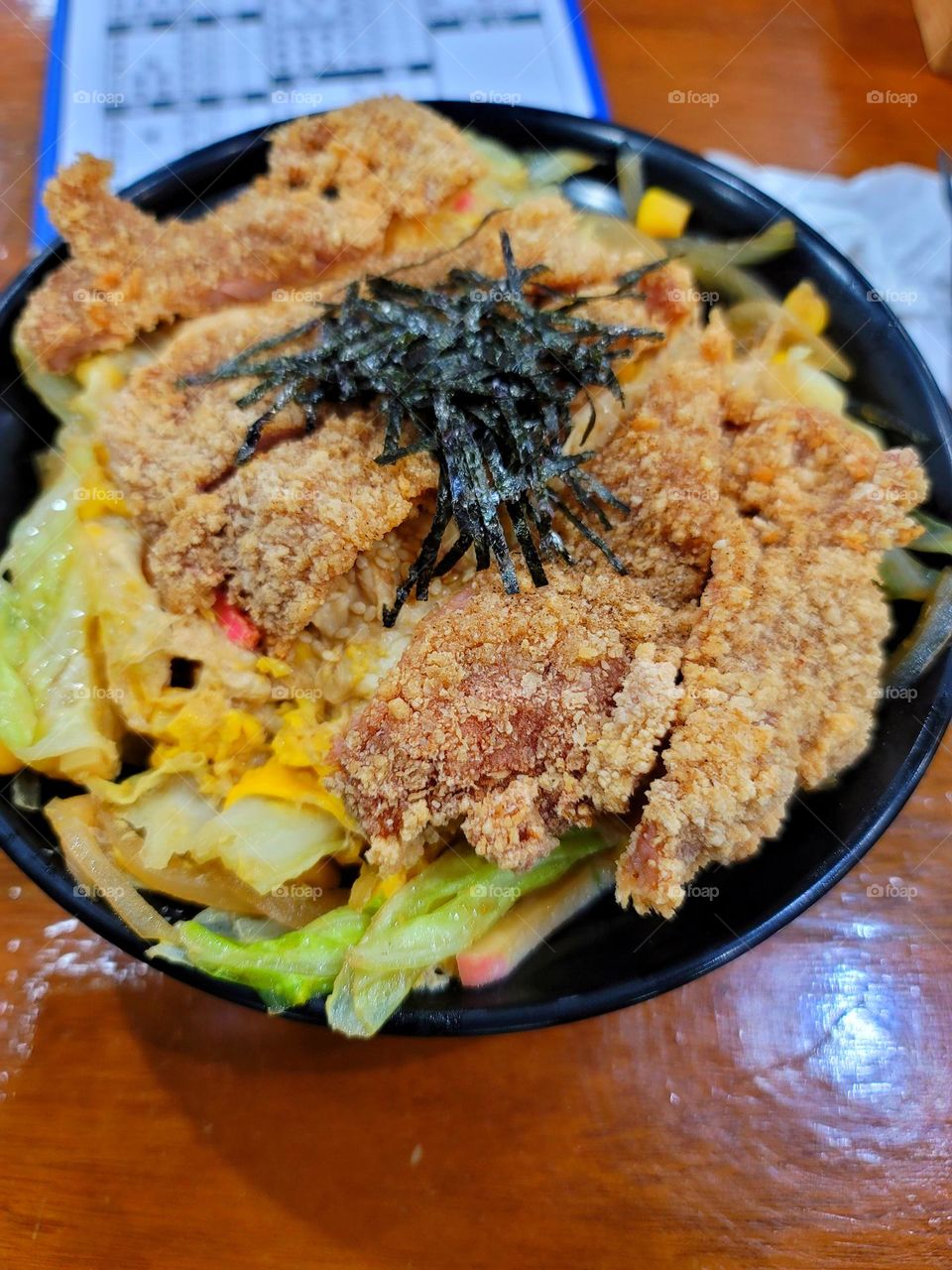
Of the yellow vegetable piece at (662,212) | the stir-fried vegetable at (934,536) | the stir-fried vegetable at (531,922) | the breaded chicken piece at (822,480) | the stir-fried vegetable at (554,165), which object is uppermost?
the stir-fried vegetable at (554,165)

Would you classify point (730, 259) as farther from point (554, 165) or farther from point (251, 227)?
point (251, 227)

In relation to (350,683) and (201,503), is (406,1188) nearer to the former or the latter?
(350,683)

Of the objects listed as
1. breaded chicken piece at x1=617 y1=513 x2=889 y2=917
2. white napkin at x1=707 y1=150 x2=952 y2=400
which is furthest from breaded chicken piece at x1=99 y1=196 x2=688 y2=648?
white napkin at x1=707 y1=150 x2=952 y2=400

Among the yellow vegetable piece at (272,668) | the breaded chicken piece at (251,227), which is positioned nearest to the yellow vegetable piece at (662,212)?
the breaded chicken piece at (251,227)

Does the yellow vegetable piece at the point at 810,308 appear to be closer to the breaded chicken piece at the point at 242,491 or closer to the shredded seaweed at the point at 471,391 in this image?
the shredded seaweed at the point at 471,391

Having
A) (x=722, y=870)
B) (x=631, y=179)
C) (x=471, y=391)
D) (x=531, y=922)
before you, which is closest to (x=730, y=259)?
(x=631, y=179)

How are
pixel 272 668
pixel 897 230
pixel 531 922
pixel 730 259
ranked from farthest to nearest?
pixel 897 230
pixel 730 259
pixel 272 668
pixel 531 922
